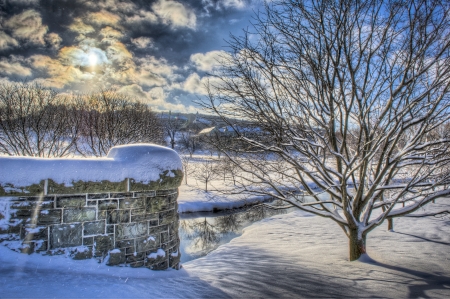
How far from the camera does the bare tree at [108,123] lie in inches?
597

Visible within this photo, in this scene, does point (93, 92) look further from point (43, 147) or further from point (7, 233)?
point (7, 233)

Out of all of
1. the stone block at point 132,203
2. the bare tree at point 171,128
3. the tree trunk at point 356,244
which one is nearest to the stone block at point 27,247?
the stone block at point 132,203

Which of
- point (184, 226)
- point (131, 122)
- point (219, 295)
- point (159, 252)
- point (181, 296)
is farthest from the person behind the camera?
point (131, 122)

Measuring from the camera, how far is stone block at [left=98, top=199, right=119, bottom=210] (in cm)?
364

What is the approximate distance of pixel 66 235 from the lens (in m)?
3.43

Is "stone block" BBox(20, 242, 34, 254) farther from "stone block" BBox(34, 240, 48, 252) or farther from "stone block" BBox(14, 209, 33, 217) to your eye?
"stone block" BBox(14, 209, 33, 217)

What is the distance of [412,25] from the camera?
3.51 metres

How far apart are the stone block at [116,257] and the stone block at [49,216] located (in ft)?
2.97

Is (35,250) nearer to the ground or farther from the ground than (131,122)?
nearer to the ground

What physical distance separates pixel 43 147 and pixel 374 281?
49.7 feet

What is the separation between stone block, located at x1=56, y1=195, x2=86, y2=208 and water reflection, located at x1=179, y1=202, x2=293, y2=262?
17.9ft

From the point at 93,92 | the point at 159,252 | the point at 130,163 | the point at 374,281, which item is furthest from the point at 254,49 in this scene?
the point at 93,92

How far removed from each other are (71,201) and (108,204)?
1.63 ft

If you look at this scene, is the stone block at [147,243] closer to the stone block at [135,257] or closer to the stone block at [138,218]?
the stone block at [135,257]
